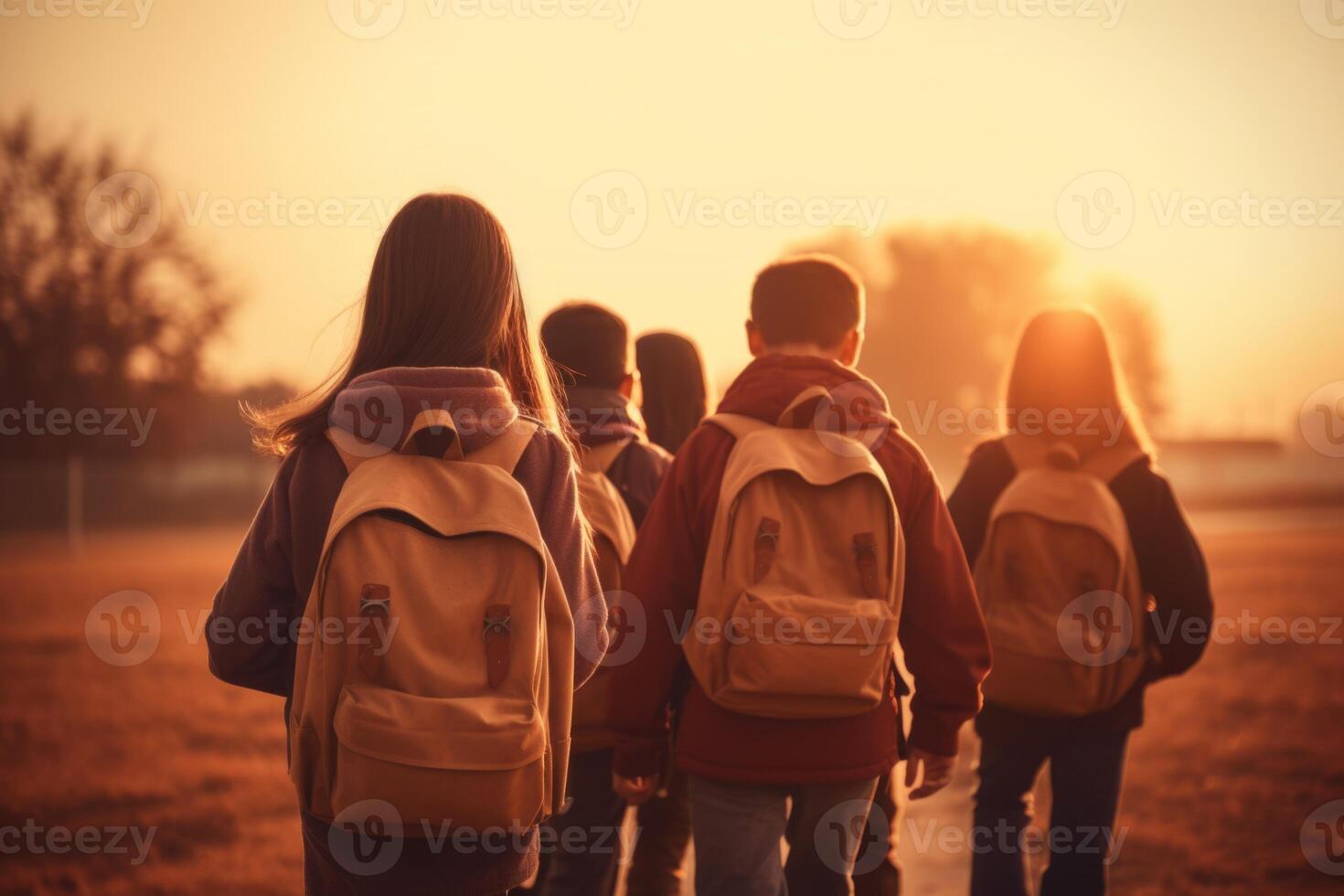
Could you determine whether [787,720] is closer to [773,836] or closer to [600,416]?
[773,836]

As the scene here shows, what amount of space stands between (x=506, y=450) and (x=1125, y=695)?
240 centimetres

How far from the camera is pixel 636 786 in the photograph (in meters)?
3.42

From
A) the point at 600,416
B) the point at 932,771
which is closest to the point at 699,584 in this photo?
the point at 932,771

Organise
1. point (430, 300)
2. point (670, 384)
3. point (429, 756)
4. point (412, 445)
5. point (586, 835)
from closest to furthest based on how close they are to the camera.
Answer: point (429, 756), point (412, 445), point (430, 300), point (586, 835), point (670, 384)

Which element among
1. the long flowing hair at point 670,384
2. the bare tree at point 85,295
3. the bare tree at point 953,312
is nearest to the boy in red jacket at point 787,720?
the long flowing hair at point 670,384

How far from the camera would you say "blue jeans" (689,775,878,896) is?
3195 millimetres

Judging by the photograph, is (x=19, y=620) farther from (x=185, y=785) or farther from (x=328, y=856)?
(x=328, y=856)

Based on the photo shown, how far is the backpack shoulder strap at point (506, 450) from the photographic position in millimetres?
2691

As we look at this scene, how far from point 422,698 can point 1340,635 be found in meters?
13.6

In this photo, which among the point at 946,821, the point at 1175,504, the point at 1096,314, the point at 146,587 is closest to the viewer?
the point at 1175,504

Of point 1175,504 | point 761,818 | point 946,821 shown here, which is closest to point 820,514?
point 761,818

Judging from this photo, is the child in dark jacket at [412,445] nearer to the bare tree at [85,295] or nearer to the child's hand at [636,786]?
the child's hand at [636,786]

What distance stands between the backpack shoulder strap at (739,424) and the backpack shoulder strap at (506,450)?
0.74m

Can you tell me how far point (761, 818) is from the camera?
3.22 metres
